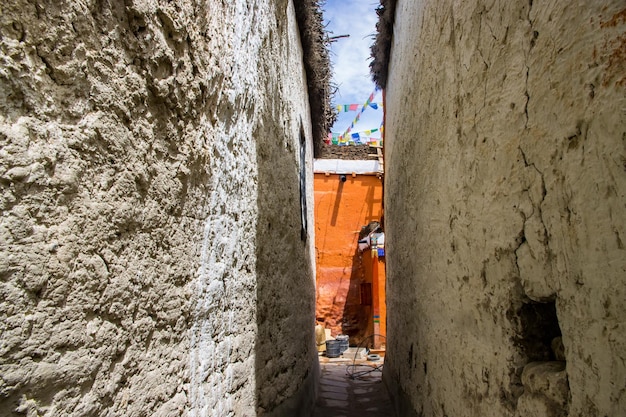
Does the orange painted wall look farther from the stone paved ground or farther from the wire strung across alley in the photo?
the stone paved ground

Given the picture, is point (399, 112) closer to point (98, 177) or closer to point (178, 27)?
point (178, 27)

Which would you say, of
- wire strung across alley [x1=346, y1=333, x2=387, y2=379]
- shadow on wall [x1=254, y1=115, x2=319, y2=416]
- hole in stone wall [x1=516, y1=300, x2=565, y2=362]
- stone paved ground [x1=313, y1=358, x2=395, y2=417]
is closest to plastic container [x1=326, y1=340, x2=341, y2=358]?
wire strung across alley [x1=346, y1=333, x2=387, y2=379]

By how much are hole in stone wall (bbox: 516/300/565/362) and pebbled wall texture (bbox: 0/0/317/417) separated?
1.11 meters

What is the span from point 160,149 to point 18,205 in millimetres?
521

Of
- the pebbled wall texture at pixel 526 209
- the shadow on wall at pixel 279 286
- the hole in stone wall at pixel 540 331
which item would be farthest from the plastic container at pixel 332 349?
the hole in stone wall at pixel 540 331

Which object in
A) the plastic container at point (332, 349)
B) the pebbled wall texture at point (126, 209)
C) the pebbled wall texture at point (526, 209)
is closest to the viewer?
the pebbled wall texture at point (126, 209)

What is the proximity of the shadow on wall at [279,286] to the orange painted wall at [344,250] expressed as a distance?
6.34 m

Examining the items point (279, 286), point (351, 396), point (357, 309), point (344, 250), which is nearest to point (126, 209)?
point (279, 286)

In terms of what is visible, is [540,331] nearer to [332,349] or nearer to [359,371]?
[359,371]

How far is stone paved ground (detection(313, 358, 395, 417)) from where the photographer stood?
4406mm

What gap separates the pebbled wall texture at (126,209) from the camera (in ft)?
2.59

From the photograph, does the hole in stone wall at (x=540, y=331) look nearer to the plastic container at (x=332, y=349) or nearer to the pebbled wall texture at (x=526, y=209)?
the pebbled wall texture at (x=526, y=209)

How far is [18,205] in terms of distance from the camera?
78 cm

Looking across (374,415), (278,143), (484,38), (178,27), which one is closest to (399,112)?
(278,143)
